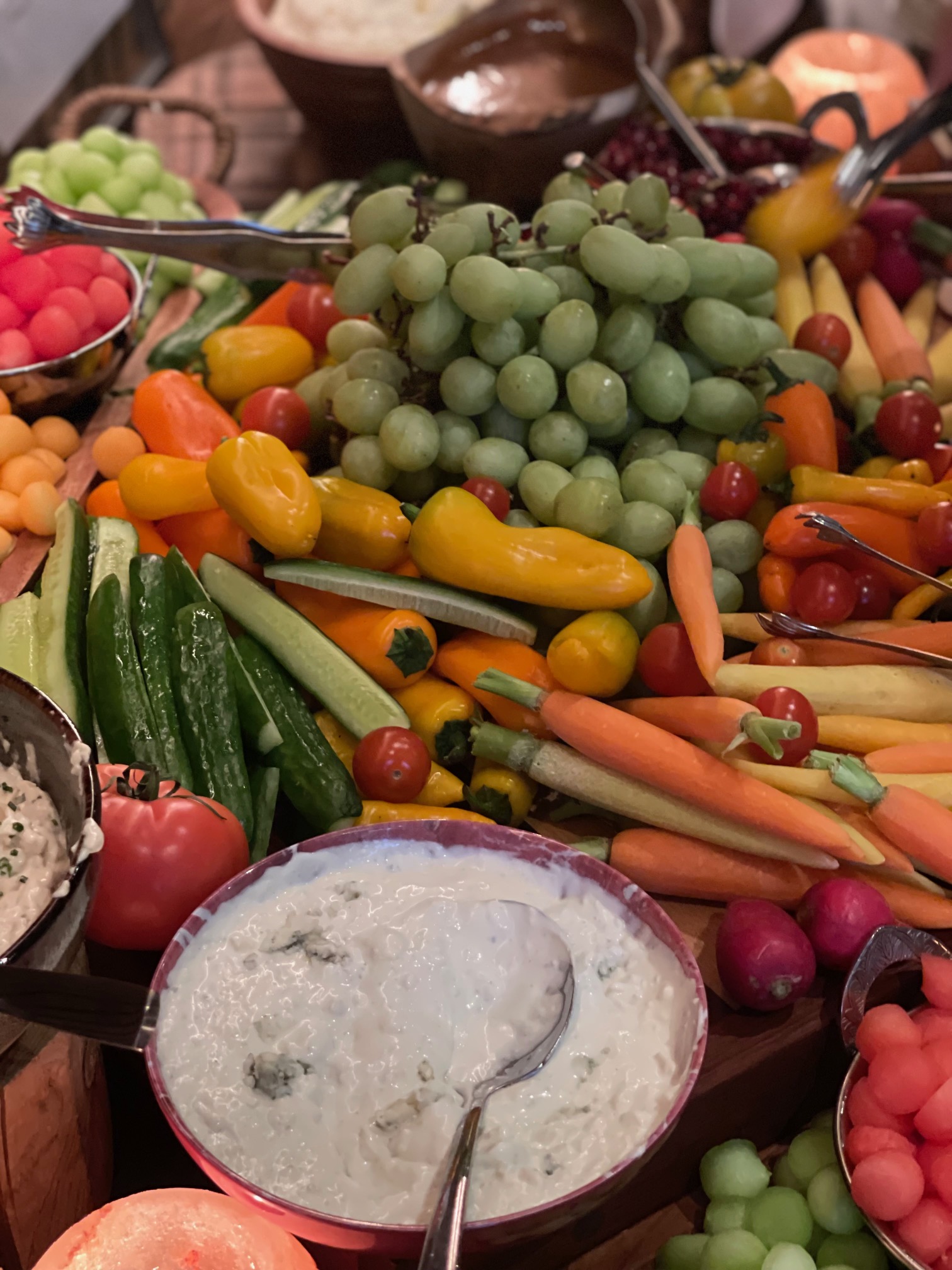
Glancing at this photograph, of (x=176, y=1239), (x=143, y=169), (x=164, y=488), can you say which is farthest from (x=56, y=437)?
(x=176, y=1239)

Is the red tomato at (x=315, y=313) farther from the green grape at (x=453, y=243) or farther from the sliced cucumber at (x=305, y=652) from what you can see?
the sliced cucumber at (x=305, y=652)

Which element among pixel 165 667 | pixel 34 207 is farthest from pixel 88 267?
pixel 165 667

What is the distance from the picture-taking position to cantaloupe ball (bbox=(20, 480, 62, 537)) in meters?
1.51

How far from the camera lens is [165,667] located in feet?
4.22

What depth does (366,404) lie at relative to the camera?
144 centimetres

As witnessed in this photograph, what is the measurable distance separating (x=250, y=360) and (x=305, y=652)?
563 mm

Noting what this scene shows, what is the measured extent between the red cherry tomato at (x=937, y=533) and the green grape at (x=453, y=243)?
686 millimetres

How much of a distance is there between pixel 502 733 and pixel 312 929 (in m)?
0.38

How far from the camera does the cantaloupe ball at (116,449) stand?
162 centimetres

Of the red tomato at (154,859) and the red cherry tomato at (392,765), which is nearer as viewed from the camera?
the red tomato at (154,859)

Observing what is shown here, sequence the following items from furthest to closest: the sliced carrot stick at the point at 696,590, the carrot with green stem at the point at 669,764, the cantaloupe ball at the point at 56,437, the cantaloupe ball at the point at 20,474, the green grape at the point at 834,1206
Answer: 1. the cantaloupe ball at the point at 56,437
2. the cantaloupe ball at the point at 20,474
3. the sliced carrot stick at the point at 696,590
4. the carrot with green stem at the point at 669,764
5. the green grape at the point at 834,1206

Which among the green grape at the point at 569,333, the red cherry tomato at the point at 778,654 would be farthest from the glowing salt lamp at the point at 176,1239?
the green grape at the point at 569,333

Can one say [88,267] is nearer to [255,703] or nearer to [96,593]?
[96,593]

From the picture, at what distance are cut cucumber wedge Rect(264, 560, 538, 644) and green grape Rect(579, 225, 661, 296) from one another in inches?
17.9
